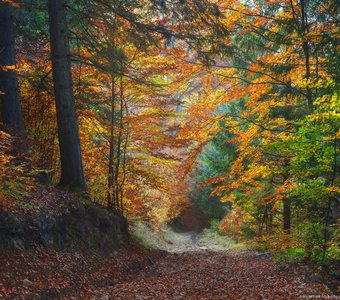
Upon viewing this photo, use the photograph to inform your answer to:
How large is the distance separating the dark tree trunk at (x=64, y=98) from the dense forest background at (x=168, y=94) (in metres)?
0.03

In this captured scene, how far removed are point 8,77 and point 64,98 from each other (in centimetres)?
148

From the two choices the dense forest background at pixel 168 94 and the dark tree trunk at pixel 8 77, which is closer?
the dense forest background at pixel 168 94

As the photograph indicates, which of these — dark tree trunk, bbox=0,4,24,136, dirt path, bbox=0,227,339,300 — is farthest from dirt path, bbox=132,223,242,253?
dark tree trunk, bbox=0,4,24,136

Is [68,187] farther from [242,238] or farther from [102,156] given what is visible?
[242,238]

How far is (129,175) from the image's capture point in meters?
12.6

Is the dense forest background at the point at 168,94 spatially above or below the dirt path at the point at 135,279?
above

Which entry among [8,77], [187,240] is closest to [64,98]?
[8,77]

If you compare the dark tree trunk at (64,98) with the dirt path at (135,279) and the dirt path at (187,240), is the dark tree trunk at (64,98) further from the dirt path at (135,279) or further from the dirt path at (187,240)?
the dirt path at (187,240)

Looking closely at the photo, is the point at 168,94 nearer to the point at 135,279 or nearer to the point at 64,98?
the point at 64,98

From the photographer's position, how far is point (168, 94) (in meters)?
11.6

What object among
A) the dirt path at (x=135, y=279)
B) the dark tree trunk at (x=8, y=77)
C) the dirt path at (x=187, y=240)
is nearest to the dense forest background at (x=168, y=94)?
the dark tree trunk at (x=8, y=77)

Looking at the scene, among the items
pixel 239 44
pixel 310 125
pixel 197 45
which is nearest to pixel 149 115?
pixel 197 45

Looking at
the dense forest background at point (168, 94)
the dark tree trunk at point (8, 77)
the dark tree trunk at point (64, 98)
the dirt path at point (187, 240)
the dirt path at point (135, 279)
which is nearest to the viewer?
the dirt path at point (135, 279)

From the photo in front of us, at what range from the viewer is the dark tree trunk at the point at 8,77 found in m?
8.62
